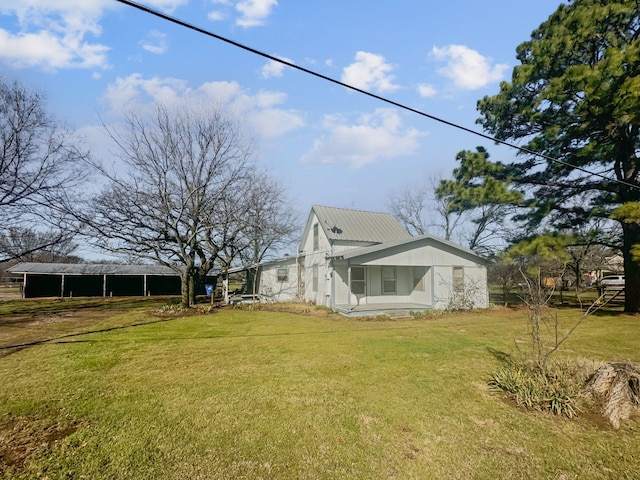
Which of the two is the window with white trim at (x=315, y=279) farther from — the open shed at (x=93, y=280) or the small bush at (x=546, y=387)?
the open shed at (x=93, y=280)

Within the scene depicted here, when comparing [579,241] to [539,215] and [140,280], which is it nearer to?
[539,215]

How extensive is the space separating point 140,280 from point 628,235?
3626 centimetres

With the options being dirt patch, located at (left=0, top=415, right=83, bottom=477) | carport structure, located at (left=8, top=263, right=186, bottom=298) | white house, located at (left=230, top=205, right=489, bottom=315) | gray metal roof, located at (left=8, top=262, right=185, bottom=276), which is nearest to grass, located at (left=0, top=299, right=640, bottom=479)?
dirt patch, located at (left=0, top=415, right=83, bottom=477)

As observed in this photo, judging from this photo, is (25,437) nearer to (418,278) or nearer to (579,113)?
(418,278)

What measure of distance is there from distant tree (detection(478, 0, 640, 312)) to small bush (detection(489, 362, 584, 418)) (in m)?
11.0

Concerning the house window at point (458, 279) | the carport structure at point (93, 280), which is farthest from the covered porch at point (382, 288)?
the carport structure at point (93, 280)

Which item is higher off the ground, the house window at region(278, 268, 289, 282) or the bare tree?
the bare tree

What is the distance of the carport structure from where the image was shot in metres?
26.9

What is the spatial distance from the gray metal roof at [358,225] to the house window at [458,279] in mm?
3706

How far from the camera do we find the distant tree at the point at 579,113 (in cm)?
1167

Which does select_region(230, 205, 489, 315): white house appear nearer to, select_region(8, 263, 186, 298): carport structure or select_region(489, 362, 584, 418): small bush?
select_region(489, 362, 584, 418): small bush

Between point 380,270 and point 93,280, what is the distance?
90.3 feet

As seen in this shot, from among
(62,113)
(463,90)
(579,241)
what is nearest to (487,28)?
Result: (463,90)

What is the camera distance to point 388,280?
17.5m
